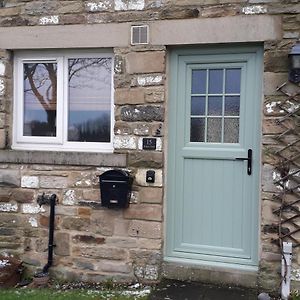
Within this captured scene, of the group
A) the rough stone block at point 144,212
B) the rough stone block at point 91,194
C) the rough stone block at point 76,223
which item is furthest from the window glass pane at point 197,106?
the rough stone block at point 76,223

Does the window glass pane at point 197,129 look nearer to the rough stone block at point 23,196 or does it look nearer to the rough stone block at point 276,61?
the rough stone block at point 276,61

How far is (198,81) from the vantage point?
4785 millimetres

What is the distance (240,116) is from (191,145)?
60 cm

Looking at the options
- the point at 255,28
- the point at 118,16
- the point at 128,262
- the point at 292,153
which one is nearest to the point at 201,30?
the point at 255,28

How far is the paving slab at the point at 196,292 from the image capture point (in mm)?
4355

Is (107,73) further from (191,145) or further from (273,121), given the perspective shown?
(273,121)

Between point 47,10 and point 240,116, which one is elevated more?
point 47,10

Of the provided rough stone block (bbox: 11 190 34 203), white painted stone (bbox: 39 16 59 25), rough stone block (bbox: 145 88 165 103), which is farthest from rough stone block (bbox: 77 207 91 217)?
white painted stone (bbox: 39 16 59 25)

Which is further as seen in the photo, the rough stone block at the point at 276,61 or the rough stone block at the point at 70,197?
the rough stone block at the point at 70,197

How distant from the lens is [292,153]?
4.33 metres

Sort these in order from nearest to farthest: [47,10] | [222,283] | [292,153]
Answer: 1. [292,153]
2. [222,283]
3. [47,10]

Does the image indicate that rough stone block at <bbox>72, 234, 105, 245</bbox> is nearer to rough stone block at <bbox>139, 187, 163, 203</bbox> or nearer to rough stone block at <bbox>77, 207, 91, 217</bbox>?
rough stone block at <bbox>77, 207, 91, 217</bbox>

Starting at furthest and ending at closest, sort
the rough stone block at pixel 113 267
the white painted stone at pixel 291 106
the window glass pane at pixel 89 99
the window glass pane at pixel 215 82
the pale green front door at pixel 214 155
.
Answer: the window glass pane at pixel 89 99, the rough stone block at pixel 113 267, the window glass pane at pixel 215 82, the pale green front door at pixel 214 155, the white painted stone at pixel 291 106

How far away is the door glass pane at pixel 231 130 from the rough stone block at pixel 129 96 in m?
0.92
